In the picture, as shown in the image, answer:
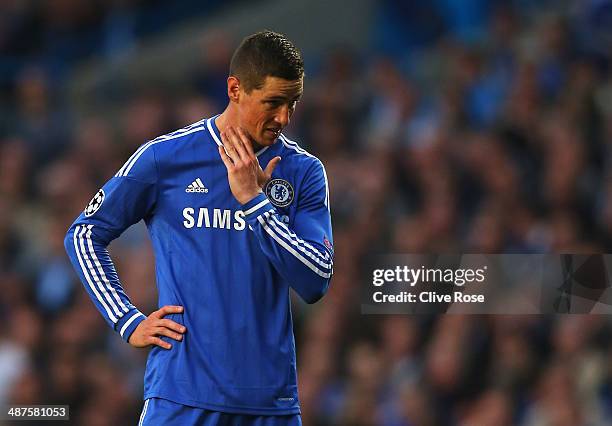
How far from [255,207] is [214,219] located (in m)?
0.21

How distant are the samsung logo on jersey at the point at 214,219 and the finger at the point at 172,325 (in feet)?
1.01

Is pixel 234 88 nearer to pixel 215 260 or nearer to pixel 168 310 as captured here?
pixel 215 260

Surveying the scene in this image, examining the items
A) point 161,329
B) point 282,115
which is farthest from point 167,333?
point 282,115

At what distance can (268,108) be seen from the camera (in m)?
3.76

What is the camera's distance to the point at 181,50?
11703 millimetres

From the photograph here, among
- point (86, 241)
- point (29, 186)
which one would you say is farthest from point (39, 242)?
point (86, 241)

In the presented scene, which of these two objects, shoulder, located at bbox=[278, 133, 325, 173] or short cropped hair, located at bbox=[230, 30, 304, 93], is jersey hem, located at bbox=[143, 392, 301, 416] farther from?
short cropped hair, located at bbox=[230, 30, 304, 93]

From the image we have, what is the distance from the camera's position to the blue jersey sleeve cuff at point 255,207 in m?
3.62

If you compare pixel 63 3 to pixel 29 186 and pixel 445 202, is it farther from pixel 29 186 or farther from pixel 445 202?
pixel 445 202

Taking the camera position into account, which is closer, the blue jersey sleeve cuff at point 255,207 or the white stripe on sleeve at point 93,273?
the blue jersey sleeve cuff at point 255,207

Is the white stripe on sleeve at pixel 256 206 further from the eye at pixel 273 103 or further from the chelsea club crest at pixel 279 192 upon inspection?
the eye at pixel 273 103
